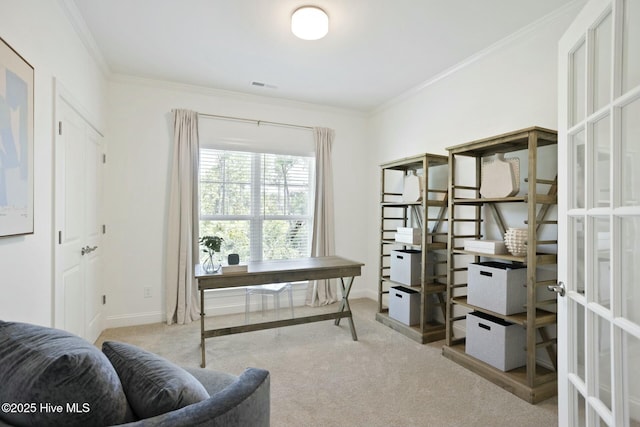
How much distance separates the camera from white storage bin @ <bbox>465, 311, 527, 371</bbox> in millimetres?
2299

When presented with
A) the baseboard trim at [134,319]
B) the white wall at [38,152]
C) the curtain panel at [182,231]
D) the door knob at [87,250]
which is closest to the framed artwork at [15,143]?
the white wall at [38,152]

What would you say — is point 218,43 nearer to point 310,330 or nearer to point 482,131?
point 482,131

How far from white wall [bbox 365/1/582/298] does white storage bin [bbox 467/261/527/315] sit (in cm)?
118

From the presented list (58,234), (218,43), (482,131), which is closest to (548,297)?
(482,131)

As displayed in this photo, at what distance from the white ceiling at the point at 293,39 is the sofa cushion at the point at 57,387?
2343mm

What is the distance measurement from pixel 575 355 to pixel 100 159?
4032 mm

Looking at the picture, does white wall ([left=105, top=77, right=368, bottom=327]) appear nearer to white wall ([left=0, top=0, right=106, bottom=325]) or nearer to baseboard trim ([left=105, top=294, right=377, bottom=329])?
baseboard trim ([left=105, top=294, right=377, bottom=329])

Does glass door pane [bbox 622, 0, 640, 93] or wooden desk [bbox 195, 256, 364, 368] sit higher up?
glass door pane [bbox 622, 0, 640, 93]

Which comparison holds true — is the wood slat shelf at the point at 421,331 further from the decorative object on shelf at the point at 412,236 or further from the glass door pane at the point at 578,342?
the glass door pane at the point at 578,342

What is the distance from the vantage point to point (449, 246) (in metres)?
2.85

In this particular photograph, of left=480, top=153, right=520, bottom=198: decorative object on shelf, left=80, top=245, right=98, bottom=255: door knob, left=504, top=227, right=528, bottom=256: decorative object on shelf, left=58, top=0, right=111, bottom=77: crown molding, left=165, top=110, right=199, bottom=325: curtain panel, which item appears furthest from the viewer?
left=165, top=110, right=199, bottom=325: curtain panel

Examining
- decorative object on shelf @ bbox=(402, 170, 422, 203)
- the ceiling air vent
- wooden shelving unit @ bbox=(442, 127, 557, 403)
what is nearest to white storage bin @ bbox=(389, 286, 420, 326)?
wooden shelving unit @ bbox=(442, 127, 557, 403)

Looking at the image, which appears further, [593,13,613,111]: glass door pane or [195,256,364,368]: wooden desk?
[195,256,364,368]: wooden desk

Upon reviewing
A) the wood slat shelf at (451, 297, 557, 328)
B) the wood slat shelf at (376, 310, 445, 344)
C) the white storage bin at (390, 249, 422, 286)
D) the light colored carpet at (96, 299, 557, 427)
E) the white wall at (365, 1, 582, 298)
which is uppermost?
the white wall at (365, 1, 582, 298)
